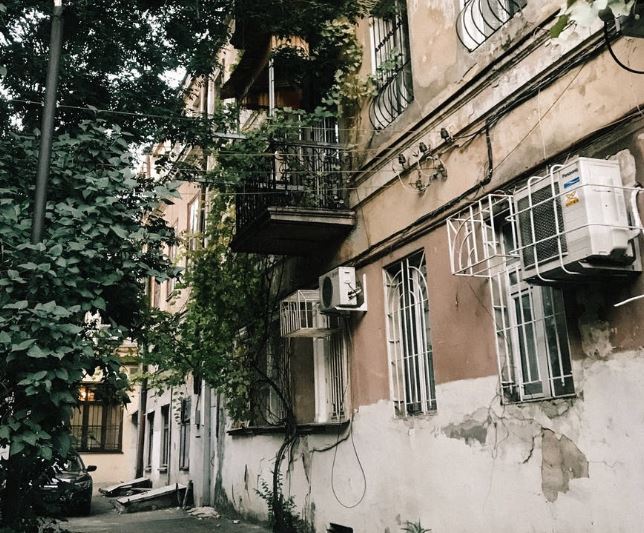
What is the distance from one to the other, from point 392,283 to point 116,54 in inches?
163

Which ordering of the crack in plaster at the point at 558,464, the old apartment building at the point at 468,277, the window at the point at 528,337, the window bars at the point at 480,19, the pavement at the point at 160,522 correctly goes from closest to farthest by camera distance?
the old apartment building at the point at 468,277
the crack in plaster at the point at 558,464
the window at the point at 528,337
the window bars at the point at 480,19
the pavement at the point at 160,522

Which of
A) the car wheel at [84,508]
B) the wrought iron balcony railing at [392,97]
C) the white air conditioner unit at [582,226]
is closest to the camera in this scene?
the white air conditioner unit at [582,226]

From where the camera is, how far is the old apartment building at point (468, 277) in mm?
4359

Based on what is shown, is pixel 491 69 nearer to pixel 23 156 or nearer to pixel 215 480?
pixel 23 156

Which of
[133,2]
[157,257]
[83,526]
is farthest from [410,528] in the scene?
[83,526]

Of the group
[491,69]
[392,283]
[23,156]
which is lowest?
[392,283]

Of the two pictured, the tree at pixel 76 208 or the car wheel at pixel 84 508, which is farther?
the car wheel at pixel 84 508

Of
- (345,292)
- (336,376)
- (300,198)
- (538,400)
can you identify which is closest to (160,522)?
(336,376)

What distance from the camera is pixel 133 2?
8.05 metres

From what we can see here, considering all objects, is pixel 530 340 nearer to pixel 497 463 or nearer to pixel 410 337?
pixel 497 463

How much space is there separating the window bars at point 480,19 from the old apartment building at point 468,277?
24 mm

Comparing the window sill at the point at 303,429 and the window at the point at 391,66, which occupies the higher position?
the window at the point at 391,66

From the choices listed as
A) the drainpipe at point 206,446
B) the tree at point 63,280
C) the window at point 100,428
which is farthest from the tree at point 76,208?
the window at point 100,428

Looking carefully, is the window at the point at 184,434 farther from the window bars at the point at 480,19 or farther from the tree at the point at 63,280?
the window bars at the point at 480,19
